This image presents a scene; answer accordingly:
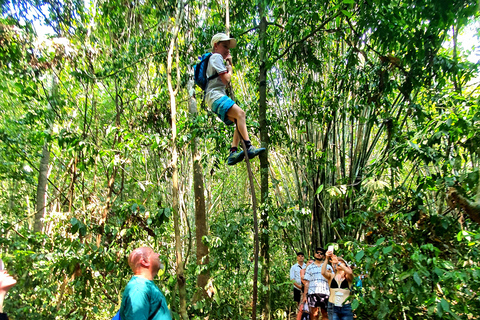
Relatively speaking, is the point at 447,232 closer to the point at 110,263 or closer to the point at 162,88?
the point at 110,263

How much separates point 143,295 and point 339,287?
115 inches

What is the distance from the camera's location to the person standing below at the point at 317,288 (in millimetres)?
4316

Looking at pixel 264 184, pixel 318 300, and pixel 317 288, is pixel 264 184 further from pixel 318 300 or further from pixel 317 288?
pixel 318 300

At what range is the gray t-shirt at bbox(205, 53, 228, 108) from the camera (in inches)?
95.0

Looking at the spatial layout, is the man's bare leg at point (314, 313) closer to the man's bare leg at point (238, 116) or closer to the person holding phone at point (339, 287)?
the person holding phone at point (339, 287)

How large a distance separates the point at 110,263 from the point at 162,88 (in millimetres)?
2313

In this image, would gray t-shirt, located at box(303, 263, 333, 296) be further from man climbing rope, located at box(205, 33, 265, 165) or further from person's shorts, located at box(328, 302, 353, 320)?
man climbing rope, located at box(205, 33, 265, 165)

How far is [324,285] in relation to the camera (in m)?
4.30

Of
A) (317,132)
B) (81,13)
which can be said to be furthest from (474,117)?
(81,13)

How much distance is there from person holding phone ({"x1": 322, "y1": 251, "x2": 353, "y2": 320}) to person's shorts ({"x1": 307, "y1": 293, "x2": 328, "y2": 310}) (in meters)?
0.29

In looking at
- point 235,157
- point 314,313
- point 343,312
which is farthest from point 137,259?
point 314,313

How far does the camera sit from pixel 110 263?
3270 mm

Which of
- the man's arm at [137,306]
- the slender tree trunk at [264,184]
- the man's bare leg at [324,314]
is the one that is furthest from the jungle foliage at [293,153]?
the man's arm at [137,306]

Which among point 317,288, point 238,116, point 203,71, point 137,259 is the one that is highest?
point 203,71
